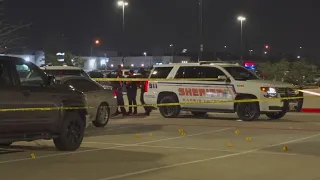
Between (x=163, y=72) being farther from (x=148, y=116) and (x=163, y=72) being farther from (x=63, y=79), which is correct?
(x=63, y=79)

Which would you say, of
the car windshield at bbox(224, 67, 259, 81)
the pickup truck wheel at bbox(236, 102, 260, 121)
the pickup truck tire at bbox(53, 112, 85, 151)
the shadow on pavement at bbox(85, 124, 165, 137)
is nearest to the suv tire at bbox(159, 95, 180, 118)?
the car windshield at bbox(224, 67, 259, 81)

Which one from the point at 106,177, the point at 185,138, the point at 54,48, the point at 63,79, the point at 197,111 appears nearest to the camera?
the point at 106,177

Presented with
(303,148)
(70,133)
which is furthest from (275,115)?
(70,133)

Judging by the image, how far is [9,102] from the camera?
30.9ft

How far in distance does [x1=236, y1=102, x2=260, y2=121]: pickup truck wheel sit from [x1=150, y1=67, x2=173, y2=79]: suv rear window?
10.2 feet

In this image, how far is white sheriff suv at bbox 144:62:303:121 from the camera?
17.5m

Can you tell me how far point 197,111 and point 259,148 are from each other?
787 centimetres

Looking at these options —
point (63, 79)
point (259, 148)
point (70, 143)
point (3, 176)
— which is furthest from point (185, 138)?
point (3, 176)

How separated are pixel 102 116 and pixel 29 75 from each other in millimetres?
5924

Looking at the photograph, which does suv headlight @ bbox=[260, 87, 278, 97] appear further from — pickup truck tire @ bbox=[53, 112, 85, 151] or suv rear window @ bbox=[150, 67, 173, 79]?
pickup truck tire @ bbox=[53, 112, 85, 151]

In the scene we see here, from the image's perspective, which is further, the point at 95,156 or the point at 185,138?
the point at 185,138

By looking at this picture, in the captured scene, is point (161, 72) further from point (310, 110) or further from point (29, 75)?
point (29, 75)

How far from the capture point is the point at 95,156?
1037 cm

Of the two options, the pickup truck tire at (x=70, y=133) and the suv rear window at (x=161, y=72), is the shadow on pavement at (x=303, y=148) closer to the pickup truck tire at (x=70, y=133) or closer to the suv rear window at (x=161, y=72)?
the pickup truck tire at (x=70, y=133)
